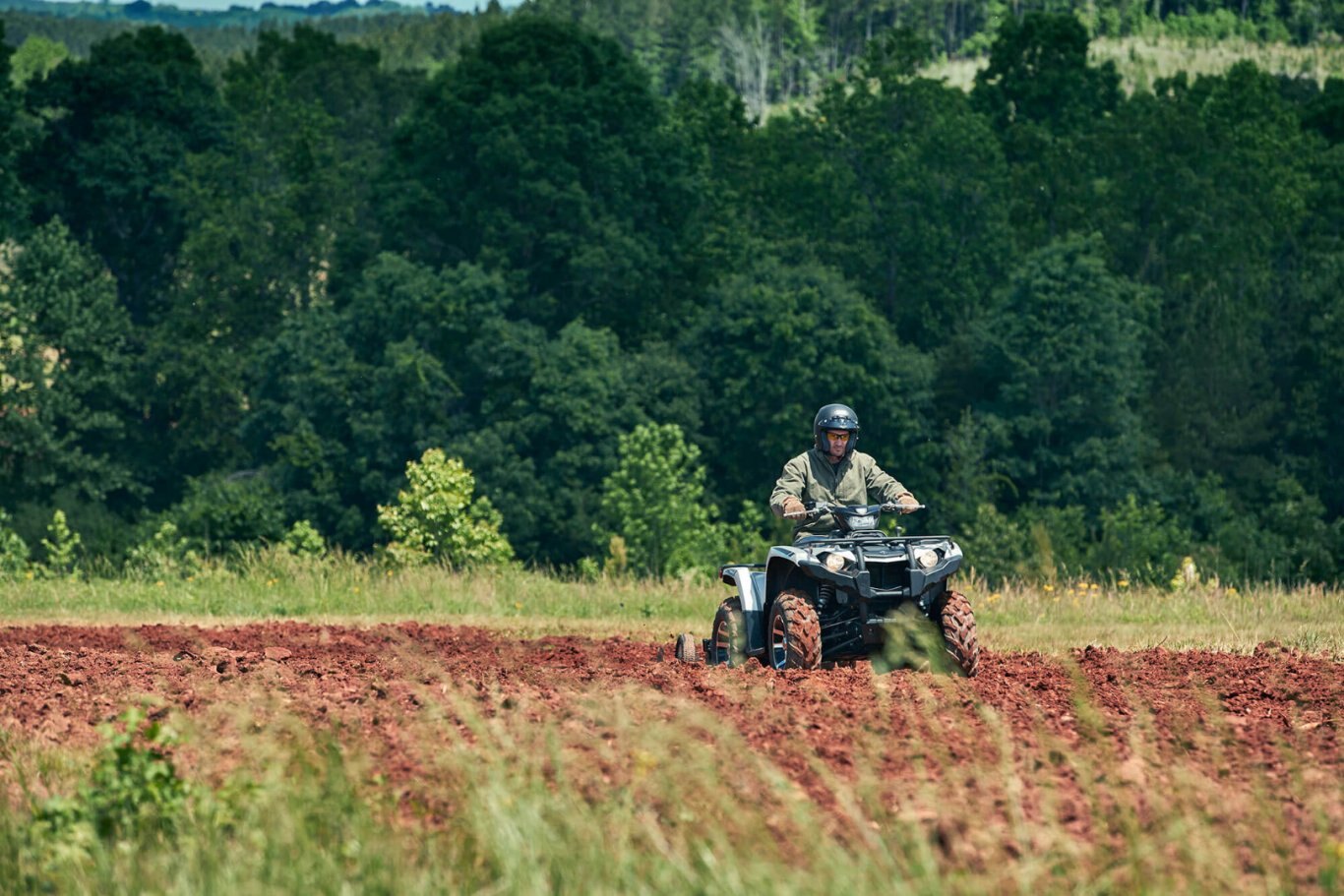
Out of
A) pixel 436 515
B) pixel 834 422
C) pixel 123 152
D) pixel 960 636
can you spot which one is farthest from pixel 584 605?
pixel 123 152

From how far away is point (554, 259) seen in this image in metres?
50.5

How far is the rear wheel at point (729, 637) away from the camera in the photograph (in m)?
13.2

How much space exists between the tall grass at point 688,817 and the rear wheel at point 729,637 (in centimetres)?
402

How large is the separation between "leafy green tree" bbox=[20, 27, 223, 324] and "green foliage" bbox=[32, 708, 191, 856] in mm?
48212

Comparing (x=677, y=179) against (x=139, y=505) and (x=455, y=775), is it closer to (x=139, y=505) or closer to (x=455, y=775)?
(x=139, y=505)

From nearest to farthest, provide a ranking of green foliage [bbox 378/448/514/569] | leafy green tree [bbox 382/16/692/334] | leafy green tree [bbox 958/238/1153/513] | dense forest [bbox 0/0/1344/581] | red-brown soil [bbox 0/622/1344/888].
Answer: red-brown soil [bbox 0/622/1344/888], green foliage [bbox 378/448/514/569], dense forest [bbox 0/0/1344/581], leafy green tree [bbox 958/238/1153/513], leafy green tree [bbox 382/16/692/334]

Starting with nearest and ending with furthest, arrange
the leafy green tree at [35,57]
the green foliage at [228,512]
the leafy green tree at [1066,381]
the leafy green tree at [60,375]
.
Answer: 1. the green foliage at [228,512]
2. the leafy green tree at [1066,381]
3. the leafy green tree at [60,375]
4. the leafy green tree at [35,57]

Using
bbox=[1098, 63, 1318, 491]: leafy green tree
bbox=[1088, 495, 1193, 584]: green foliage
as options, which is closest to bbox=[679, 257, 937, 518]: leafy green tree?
bbox=[1088, 495, 1193, 584]: green foliage

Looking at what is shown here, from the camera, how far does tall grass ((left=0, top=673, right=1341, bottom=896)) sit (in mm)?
6395

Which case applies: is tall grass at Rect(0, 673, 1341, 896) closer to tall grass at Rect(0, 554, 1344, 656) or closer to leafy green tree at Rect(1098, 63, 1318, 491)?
tall grass at Rect(0, 554, 1344, 656)

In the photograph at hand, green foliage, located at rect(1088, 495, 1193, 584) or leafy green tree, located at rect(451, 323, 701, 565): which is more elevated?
leafy green tree, located at rect(451, 323, 701, 565)

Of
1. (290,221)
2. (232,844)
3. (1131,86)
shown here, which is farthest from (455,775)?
(1131,86)

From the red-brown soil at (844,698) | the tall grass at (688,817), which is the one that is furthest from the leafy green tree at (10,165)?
the tall grass at (688,817)

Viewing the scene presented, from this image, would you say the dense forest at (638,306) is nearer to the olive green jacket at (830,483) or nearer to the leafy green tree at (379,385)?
the leafy green tree at (379,385)
